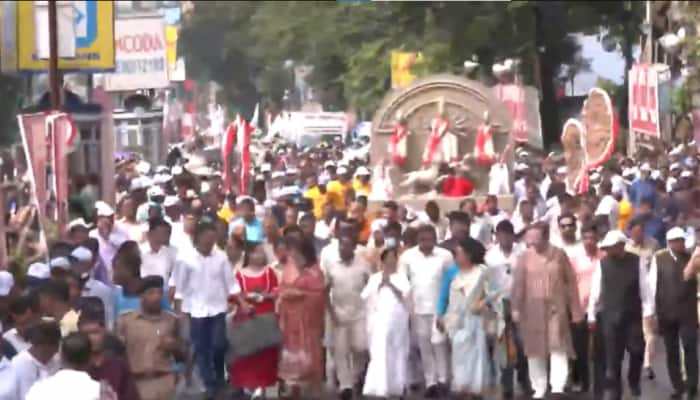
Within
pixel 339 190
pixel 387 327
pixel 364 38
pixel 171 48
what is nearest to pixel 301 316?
pixel 387 327

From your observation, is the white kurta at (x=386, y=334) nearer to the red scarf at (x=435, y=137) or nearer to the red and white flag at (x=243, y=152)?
the red and white flag at (x=243, y=152)

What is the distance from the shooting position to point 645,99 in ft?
80.5

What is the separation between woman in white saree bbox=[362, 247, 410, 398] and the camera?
15.8 meters

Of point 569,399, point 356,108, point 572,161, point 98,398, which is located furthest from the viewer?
point 356,108

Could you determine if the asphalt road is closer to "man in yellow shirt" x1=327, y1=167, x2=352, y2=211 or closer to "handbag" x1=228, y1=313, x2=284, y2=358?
"handbag" x1=228, y1=313, x2=284, y2=358

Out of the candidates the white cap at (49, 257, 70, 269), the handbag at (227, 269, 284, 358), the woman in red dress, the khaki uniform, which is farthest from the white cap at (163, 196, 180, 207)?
the khaki uniform

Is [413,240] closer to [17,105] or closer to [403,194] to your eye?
[403,194]

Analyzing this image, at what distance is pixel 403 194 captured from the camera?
1273 inches

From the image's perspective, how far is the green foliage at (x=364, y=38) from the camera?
46.1 meters

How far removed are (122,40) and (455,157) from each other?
22.7 ft

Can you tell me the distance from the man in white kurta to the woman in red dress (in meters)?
1.19

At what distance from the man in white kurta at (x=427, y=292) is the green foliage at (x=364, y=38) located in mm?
20108

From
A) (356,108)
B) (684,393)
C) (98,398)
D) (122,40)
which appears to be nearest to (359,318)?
(684,393)

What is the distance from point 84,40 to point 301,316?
40.6 ft
